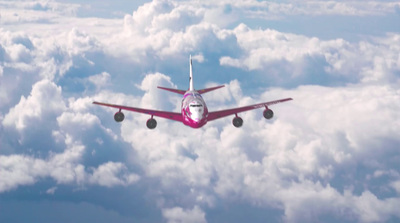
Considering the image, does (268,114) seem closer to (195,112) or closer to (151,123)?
(195,112)

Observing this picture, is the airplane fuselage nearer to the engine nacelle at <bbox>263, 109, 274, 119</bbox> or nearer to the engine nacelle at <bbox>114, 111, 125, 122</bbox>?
the engine nacelle at <bbox>114, 111, 125, 122</bbox>

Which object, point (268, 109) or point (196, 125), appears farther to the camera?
point (268, 109)

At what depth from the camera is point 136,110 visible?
10550cm

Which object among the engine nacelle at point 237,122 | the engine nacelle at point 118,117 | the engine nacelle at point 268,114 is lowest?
the engine nacelle at point 118,117

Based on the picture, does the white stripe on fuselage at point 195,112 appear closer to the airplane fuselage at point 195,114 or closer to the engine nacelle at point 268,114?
the airplane fuselage at point 195,114

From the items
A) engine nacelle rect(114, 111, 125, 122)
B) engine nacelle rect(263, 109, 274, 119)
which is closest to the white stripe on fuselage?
engine nacelle rect(114, 111, 125, 122)

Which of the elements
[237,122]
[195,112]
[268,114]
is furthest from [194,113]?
[268,114]

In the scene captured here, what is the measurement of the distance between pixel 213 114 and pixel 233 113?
186 inches

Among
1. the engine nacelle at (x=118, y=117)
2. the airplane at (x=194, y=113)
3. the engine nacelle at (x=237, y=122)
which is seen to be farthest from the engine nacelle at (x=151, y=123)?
the engine nacelle at (x=237, y=122)

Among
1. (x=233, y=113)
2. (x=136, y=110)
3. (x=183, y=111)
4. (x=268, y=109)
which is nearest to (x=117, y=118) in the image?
(x=136, y=110)

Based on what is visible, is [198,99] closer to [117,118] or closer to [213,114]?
[213,114]

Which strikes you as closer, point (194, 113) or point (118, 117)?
point (194, 113)

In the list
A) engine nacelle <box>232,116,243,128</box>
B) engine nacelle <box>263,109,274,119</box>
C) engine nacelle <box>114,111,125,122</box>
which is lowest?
engine nacelle <box>114,111,125,122</box>

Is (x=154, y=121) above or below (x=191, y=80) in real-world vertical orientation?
below
